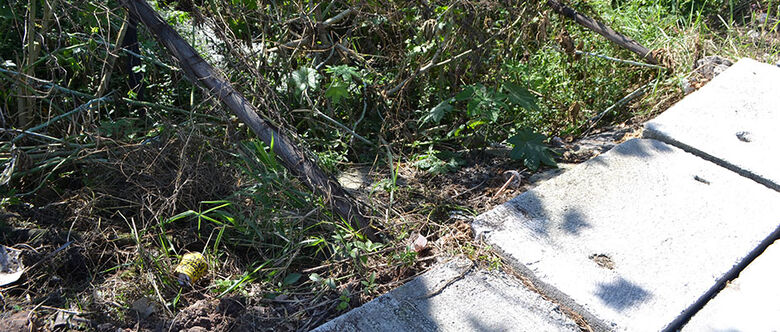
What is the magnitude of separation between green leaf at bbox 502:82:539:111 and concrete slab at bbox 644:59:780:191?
0.59 m

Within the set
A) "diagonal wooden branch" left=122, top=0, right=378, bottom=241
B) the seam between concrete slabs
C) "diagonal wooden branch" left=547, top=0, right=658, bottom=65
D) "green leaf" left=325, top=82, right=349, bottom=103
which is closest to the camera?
"diagonal wooden branch" left=122, top=0, right=378, bottom=241

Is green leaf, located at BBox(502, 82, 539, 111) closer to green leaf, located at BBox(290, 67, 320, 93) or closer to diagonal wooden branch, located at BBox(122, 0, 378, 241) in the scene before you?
green leaf, located at BBox(290, 67, 320, 93)

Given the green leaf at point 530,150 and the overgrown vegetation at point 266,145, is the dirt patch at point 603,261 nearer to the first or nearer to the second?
the overgrown vegetation at point 266,145

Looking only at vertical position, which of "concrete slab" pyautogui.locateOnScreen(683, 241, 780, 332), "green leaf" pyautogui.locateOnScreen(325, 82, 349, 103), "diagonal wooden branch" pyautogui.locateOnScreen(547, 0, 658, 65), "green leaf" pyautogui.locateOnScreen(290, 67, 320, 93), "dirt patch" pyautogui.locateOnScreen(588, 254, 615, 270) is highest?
"green leaf" pyautogui.locateOnScreen(290, 67, 320, 93)

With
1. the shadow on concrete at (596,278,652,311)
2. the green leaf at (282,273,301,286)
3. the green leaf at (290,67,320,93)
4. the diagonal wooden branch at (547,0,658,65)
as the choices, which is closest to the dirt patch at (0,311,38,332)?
the green leaf at (282,273,301,286)

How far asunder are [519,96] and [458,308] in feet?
4.15

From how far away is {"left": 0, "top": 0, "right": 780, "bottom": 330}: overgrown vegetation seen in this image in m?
2.37

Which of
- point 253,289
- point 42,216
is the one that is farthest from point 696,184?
point 42,216

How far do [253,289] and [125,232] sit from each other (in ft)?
2.12

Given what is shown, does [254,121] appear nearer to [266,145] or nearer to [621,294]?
[266,145]

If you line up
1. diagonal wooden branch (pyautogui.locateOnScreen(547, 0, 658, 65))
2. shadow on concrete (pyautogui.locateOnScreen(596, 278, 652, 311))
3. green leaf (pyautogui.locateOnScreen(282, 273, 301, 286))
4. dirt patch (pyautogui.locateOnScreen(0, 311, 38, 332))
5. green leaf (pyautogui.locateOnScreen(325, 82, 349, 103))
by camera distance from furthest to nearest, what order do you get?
1. diagonal wooden branch (pyautogui.locateOnScreen(547, 0, 658, 65))
2. green leaf (pyautogui.locateOnScreen(325, 82, 349, 103))
3. green leaf (pyautogui.locateOnScreen(282, 273, 301, 286))
4. shadow on concrete (pyautogui.locateOnScreen(596, 278, 652, 311))
5. dirt patch (pyautogui.locateOnScreen(0, 311, 38, 332))

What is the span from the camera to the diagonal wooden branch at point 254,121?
8.19 feet

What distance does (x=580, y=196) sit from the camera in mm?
2736

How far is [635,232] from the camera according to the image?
254cm
